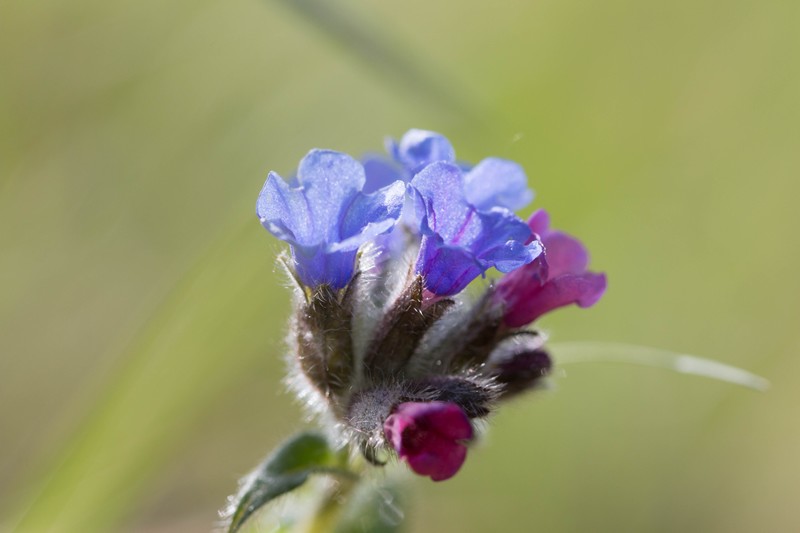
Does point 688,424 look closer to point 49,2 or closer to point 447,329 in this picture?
point 447,329

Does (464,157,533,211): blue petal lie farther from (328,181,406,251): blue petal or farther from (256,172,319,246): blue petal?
(256,172,319,246): blue petal

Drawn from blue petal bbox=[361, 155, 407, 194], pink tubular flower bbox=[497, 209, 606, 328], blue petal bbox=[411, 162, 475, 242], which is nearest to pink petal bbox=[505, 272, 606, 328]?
pink tubular flower bbox=[497, 209, 606, 328]

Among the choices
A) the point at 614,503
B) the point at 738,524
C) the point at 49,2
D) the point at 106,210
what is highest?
the point at 49,2

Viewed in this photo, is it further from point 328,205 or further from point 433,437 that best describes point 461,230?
point 433,437

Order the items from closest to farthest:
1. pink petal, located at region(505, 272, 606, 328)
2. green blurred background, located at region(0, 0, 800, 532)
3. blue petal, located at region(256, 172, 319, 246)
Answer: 1. blue petal, located at region(256, 172, 319, 246)
2. pink petal, located at region(505, 272, 606, 328)
3. green blurred background, located at region(0, 0, 800, 532)

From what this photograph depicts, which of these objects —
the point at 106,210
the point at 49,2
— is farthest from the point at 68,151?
the point at 49,2

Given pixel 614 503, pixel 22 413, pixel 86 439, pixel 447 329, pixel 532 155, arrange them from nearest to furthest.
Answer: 1. pixel 447 329
2. pixel 86 439
3. pixel 22 413
4. pixel 614 503
5. pixel 532 155

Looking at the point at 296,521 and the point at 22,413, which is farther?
the point at 22,413
